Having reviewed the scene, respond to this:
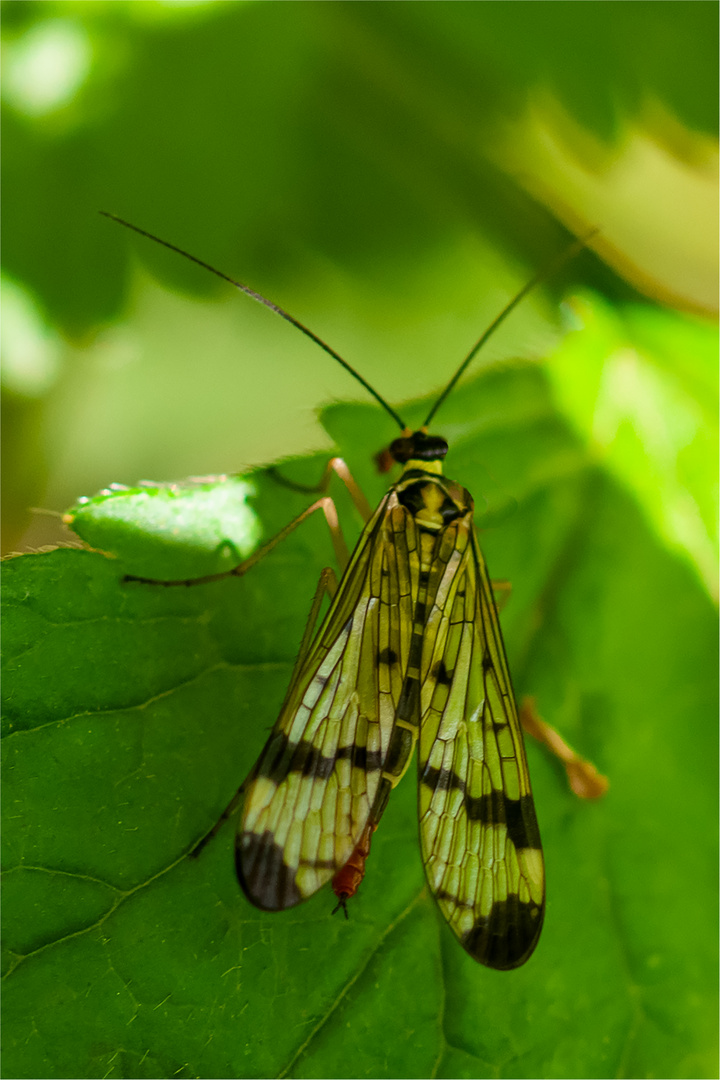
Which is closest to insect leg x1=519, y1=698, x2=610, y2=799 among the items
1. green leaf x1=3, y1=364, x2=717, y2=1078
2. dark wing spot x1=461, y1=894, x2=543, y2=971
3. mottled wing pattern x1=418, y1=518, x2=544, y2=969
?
green leaf x1=3, y1=364, x2=717, y2=1078

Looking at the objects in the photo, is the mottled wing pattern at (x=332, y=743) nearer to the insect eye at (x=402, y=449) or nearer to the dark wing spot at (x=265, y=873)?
the dark wing spot at (x=265, y=873)

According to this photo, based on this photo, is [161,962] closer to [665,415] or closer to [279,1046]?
[279,1046]

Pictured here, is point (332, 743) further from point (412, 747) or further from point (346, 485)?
point (346, 485)

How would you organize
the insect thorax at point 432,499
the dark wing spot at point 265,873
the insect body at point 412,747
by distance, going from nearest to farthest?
the dark wing spot at point 265,873
the insect body at point 412,747
the insect thorax at point 432,499

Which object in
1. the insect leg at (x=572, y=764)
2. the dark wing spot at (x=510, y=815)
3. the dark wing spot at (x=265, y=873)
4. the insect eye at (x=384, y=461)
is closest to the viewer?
the dark wing spot at (x=265, y=873)

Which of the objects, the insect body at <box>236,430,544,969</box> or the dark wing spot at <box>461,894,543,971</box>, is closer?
the insect body at <box>236,430,544,969</box>

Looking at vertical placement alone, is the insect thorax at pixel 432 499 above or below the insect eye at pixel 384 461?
below

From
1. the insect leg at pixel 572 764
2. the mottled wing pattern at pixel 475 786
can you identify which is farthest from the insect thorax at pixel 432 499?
the insect leg at pixel 572 764

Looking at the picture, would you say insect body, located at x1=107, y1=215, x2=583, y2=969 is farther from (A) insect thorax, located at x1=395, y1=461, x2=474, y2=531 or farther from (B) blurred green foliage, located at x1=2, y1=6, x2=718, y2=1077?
(B) blurred green foliage, located at x1=2, y1=6, x2=718, y2=1077
